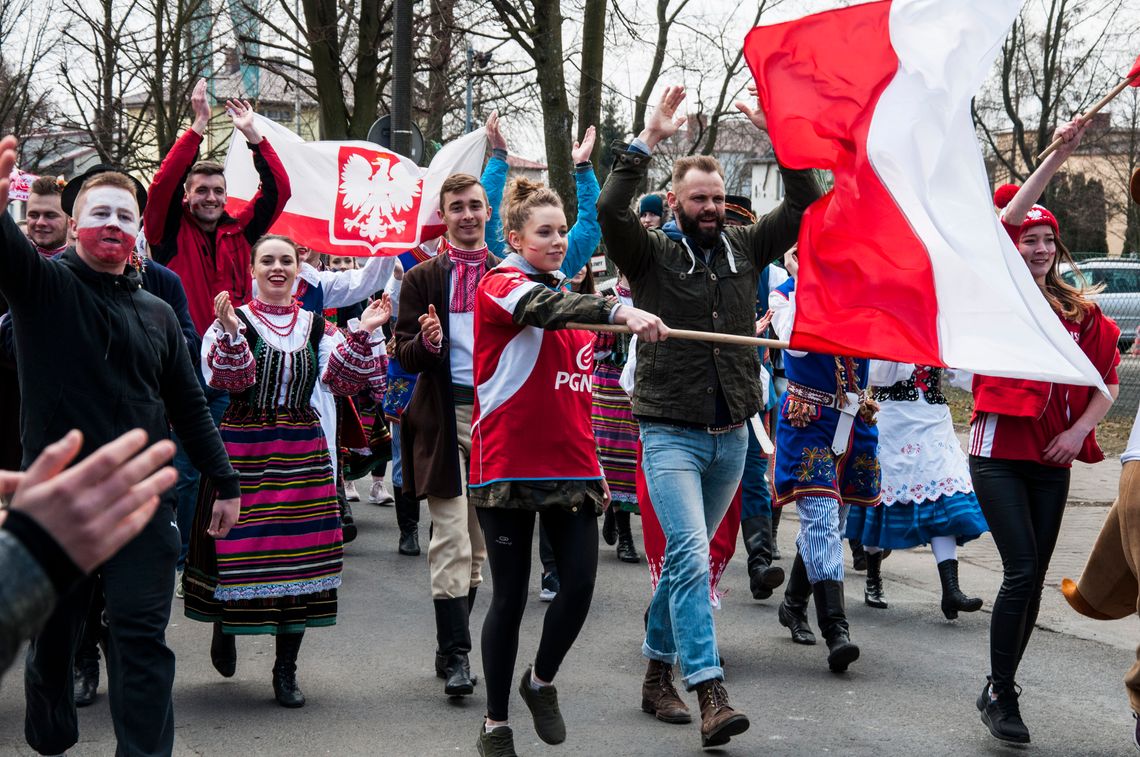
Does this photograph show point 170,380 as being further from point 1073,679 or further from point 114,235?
point 1073,679

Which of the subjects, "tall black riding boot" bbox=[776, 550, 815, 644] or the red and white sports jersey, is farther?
"tall black riding boot" bbox=[776, 550, 815, 644]

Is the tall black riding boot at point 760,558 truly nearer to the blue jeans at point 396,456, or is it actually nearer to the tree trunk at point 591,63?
the blue jeans at point 396,456

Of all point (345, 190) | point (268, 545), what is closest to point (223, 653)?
point (268, 545)

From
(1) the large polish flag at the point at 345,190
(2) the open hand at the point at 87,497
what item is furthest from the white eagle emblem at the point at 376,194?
(2) the open hand at the point at 87,497

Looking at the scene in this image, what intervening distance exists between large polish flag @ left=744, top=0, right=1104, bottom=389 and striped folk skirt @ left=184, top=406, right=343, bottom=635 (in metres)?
2.30

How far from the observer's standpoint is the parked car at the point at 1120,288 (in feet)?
58.7

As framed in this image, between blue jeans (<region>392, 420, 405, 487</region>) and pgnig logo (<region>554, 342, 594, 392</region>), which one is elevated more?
pgnig logo (<region>554, 342, 594, 392</region>)

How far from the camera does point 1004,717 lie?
204 inches

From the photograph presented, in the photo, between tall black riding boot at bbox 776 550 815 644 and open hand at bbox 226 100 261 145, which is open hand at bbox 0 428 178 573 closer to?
tall black riding boot at bbox 776 550 815 644

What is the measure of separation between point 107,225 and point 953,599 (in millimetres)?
4897

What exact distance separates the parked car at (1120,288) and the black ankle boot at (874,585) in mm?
10644

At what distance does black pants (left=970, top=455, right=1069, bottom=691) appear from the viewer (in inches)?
206

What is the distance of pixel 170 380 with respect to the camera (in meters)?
4.49

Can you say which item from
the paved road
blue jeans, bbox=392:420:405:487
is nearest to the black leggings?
the paved road
